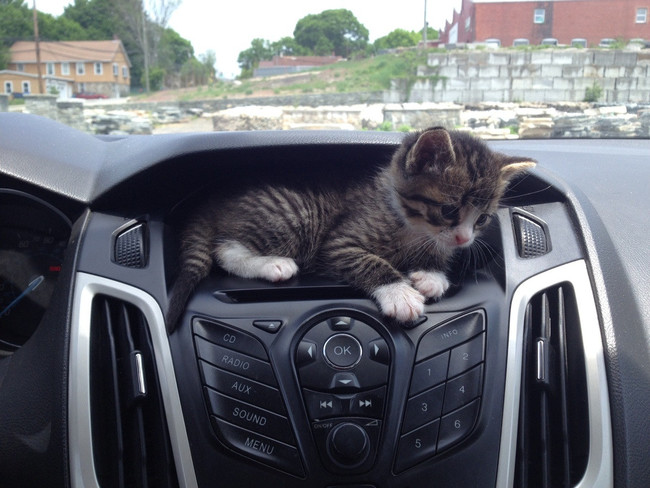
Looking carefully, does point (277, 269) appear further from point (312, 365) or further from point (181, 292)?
point (312, 365)

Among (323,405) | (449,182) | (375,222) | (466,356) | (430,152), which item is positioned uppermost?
(430,152)

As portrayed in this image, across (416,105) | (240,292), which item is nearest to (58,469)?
(240,292)

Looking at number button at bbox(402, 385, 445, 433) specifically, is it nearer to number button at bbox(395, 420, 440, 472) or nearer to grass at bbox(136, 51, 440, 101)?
number button at bbox(395, 420, 440, 472)

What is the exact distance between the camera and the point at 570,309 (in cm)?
190

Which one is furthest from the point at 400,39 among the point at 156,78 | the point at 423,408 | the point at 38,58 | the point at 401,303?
the point at 423,408

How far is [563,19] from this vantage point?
5.07m

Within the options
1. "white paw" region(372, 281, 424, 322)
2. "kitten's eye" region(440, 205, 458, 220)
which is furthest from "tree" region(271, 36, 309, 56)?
"white paw" region(372, 281, 424, 322)

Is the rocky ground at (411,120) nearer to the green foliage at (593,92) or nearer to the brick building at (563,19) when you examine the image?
the green foliage at (593,92)

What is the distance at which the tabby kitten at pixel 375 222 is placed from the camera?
239 centimetres

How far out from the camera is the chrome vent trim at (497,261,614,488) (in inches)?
66.5

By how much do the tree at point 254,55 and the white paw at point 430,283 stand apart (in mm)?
3591

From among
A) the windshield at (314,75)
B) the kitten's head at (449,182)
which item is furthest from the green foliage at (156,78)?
the kitten's head at (449,182)

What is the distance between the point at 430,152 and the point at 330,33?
475 centimetres

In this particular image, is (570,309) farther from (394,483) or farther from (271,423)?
(271,423)
